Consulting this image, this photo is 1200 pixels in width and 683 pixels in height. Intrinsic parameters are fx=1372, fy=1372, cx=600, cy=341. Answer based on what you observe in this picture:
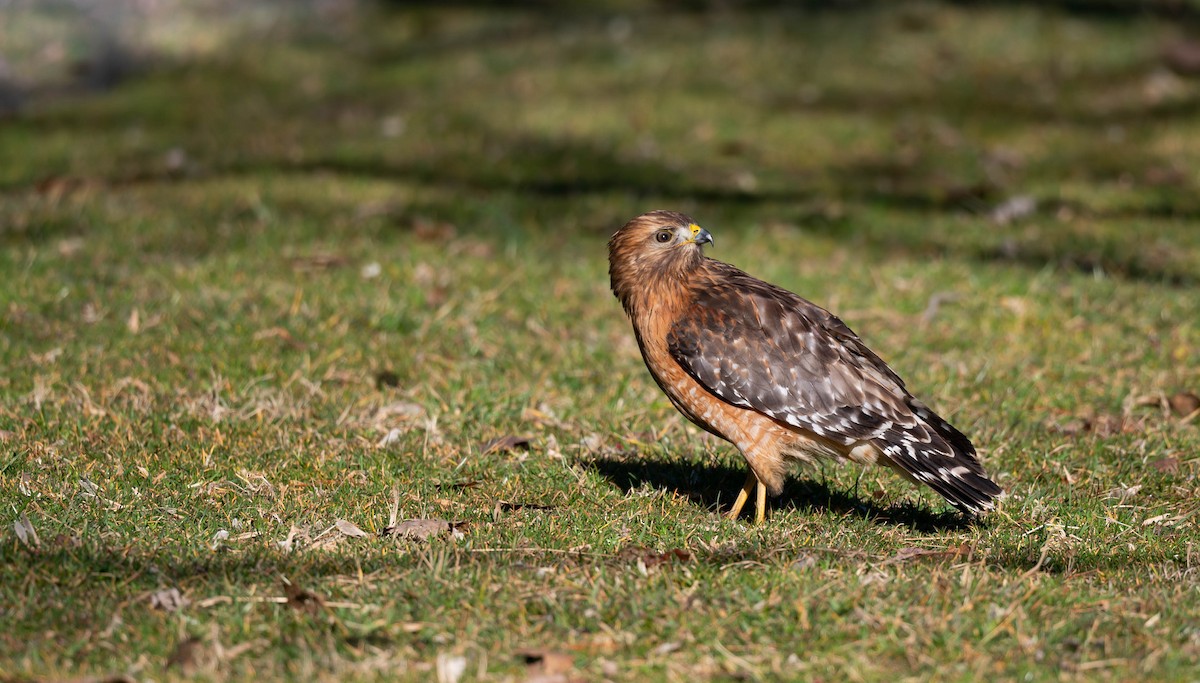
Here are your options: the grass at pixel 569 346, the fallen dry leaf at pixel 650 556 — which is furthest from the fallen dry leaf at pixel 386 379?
the fallen dry leaf at pixel 650 556

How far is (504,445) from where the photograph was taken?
741cm

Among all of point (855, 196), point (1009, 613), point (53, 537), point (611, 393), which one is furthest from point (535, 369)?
point (855, 196)

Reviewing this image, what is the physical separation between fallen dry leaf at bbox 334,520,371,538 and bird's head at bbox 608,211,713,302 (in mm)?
1790

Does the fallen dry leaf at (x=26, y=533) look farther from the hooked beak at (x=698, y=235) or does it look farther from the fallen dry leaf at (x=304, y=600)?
the hooked beak at (x=698, y=235)

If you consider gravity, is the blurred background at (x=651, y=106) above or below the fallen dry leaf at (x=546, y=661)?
above

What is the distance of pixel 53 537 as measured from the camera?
226 inches

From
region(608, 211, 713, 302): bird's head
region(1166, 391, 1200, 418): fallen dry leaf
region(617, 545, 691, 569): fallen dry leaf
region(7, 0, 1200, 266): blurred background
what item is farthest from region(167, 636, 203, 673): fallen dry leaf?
region(7, 0, 1200, 266): blurred background

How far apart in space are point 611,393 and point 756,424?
192 centimetres

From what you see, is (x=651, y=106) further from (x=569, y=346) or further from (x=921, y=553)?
(x=921, y=553)

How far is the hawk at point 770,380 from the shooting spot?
6344 mm

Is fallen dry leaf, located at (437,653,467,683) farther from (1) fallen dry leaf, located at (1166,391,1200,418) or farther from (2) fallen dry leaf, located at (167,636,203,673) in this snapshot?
(1) fallen dry leaf, located at (1166,391,1200,418)

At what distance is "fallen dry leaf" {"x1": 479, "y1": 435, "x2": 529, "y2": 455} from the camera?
736 centimetres

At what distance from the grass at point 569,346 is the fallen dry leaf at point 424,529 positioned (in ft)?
0.18

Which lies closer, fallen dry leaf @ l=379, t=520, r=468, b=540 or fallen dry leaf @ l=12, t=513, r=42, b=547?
fallen dry leaf @ l=12, t=513, r=42, b=547
